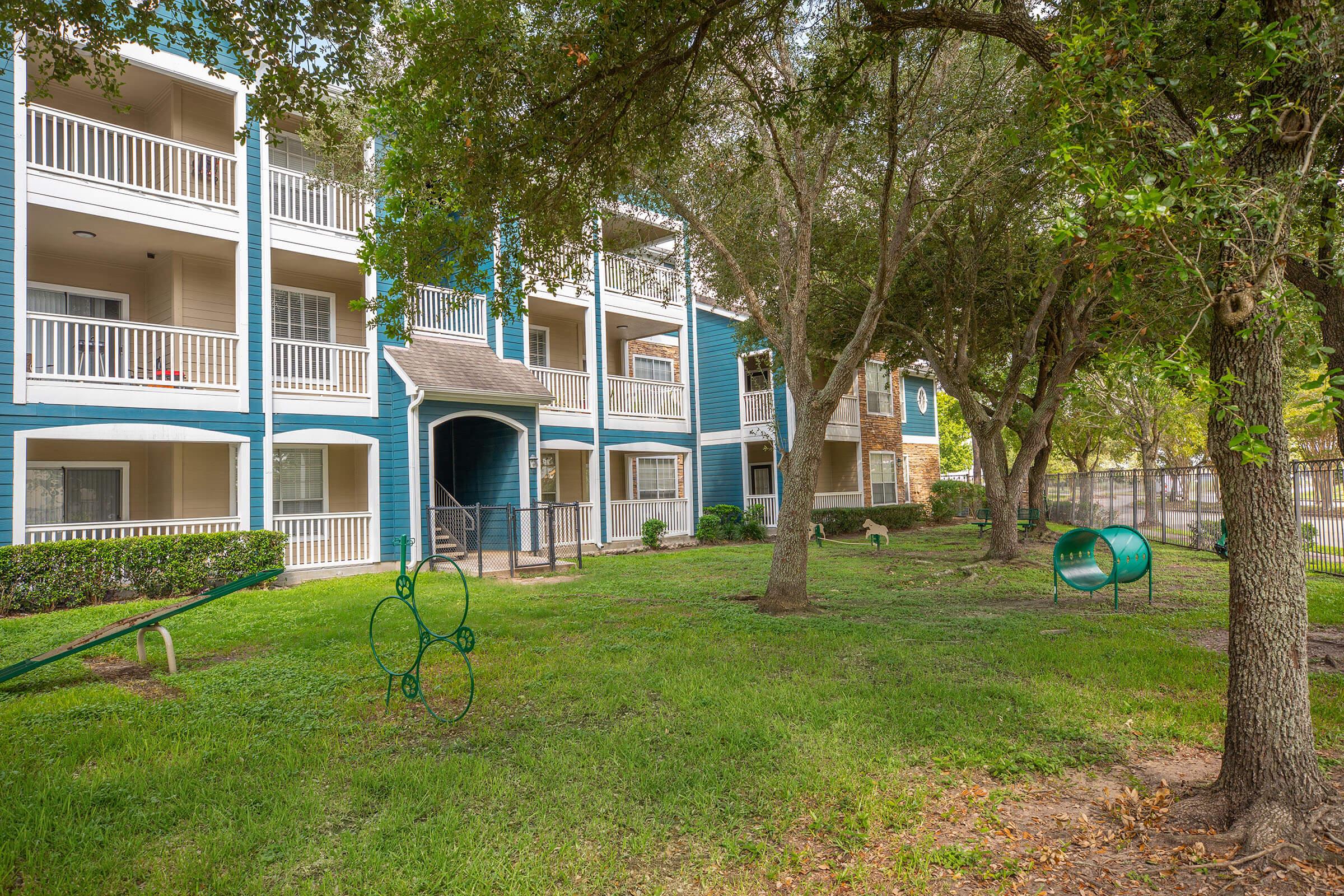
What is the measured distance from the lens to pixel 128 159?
13508 millimetres

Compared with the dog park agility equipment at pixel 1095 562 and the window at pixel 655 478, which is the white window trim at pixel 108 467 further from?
the dog park agility equipment at pixel 1095 562

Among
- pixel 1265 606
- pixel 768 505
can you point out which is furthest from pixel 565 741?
pixel 768 505

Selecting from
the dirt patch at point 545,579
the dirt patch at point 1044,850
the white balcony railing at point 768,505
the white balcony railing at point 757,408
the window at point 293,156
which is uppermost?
the window at point 293,156

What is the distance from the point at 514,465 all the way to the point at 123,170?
29.0ft

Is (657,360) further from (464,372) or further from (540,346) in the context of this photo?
(464,372)

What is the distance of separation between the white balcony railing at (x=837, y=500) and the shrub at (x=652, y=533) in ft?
23.4

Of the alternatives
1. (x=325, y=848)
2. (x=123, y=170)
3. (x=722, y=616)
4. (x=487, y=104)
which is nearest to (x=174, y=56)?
(x=123, y=170)

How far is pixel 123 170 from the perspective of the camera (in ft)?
43.0

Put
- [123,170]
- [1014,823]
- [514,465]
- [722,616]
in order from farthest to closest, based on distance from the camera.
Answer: [514,465] < [123,170] < [722,616] < [1014,823]

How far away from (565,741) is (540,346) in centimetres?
1628

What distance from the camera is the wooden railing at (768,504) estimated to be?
23.8m

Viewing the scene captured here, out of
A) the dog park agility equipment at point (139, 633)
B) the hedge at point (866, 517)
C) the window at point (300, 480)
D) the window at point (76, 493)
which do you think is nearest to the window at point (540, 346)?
the window at point (300, 480)

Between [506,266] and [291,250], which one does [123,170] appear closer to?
[291,250]

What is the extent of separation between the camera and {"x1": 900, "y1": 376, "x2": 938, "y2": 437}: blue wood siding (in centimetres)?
3216
